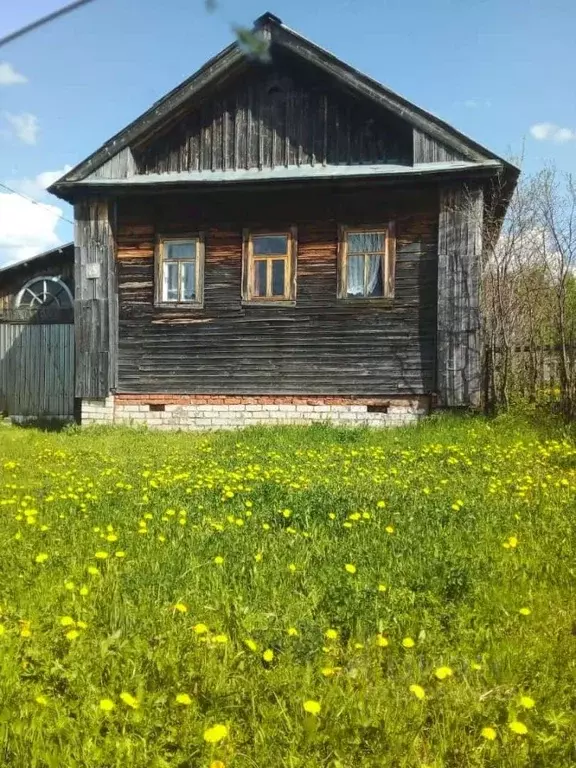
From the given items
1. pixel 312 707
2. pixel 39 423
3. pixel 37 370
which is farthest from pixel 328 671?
pixel 37 370

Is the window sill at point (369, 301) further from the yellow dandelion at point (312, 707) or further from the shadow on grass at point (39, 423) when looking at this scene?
the yellow dandelion at point (312, 707)

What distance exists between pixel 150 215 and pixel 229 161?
5.87ft

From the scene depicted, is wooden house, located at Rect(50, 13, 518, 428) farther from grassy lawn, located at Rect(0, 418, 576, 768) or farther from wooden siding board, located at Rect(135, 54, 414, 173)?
grassy lawn, located at Rect(0, 418, 576, 768)

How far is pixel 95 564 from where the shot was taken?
3557mm

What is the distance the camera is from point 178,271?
11.6m

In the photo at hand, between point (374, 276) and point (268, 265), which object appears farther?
point (268, 265)

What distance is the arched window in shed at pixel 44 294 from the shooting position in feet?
48.6

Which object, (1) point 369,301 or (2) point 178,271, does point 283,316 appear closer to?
(1) point 369,301

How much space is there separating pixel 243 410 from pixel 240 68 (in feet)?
20.3

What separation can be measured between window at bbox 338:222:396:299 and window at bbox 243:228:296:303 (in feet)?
3.19

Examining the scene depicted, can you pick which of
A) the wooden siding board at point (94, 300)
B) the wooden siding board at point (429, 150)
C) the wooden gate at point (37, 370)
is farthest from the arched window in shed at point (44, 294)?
the wooden siding board at point (429, 150)

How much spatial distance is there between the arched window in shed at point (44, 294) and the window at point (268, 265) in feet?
18.6

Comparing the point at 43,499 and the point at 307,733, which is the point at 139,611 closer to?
the point at 307,733

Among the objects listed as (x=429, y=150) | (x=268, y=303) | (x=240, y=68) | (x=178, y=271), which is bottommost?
(x=268, y=303)
